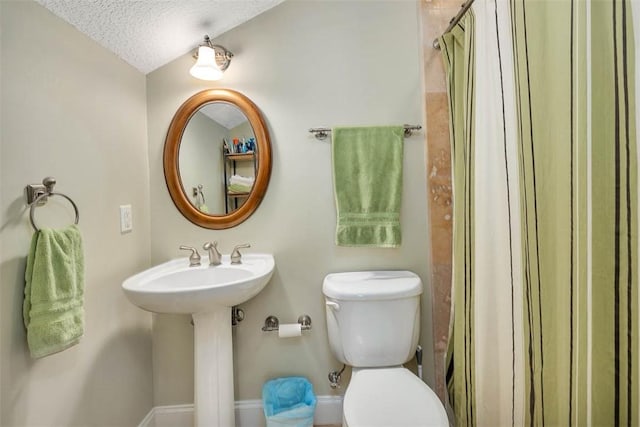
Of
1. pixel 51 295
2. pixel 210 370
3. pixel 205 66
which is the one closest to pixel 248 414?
pixel 210 370

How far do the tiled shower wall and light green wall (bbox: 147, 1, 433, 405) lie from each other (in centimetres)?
4

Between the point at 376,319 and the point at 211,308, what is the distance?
69 centimetres

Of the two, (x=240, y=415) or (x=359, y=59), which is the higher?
(x=359, y=59)

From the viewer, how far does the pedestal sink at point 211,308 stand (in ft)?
3.62

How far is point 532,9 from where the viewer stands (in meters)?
0.78

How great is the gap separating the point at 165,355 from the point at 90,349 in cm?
46

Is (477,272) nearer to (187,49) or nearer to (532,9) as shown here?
(532,9)

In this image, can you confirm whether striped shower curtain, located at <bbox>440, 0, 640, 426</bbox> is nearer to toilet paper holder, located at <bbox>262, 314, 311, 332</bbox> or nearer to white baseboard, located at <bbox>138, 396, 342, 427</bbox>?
white baseboard, located at <bbox>138, 396, 342, 427</bbox>

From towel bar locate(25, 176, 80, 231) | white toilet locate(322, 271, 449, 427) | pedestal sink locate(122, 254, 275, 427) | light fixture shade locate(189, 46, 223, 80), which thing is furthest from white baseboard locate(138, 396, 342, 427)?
light fixture shade locate(189, 46, 223, 80)

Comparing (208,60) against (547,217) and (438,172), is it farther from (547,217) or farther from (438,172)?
(547,217)

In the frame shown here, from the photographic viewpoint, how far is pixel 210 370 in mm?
1292

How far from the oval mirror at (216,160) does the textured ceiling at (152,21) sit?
25 cm

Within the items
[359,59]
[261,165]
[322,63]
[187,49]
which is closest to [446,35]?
[359,59]

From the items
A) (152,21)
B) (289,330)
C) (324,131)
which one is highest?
(152,21)
